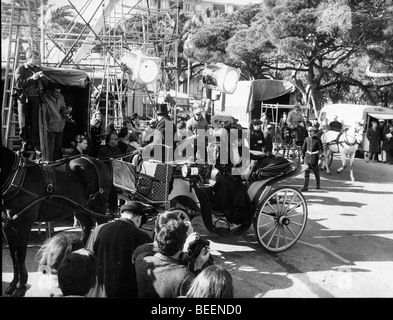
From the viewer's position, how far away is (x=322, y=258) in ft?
17.4

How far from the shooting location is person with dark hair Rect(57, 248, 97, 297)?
7.98 ft

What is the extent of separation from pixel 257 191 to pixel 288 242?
86 centimetres

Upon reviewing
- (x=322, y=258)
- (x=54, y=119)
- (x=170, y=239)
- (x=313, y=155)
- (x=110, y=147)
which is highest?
(x=54, y=119)

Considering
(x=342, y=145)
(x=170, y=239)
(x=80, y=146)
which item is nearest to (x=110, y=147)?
(x=80, y=146)

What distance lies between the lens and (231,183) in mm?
5375

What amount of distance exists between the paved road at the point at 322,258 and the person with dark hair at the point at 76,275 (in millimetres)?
1935

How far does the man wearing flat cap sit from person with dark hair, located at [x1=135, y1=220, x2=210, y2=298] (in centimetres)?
23

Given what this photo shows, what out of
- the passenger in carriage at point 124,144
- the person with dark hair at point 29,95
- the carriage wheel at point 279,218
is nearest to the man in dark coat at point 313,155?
the carriage wheel at point 279,218

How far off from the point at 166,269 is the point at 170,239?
Answer: 0.59 feet

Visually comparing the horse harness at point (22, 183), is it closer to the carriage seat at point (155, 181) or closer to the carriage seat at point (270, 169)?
the carriage seat at point (155, 181)

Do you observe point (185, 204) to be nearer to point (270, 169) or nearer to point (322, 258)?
point (270, 169)

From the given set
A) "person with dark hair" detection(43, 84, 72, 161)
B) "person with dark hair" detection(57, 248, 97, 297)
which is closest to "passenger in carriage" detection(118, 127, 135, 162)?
"person with dark hair" detection(43, 84, 72, 161)
